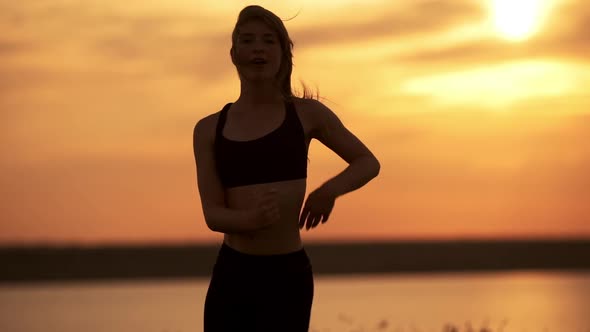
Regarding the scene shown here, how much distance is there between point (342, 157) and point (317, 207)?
615 mm

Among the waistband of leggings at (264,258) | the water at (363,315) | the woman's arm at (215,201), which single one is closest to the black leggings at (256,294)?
the waistband of leggings at (264,258)

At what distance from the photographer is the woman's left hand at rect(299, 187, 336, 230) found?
20.5 ft

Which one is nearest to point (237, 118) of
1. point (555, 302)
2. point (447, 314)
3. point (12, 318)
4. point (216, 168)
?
point (216, 168)

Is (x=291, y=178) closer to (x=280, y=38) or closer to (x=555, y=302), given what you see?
(x=280, y=38)

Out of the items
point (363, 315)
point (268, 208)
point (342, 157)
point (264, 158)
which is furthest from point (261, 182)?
point (363, 315)

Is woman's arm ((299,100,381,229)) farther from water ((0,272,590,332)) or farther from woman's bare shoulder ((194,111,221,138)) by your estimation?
water ((0,272,590,332))

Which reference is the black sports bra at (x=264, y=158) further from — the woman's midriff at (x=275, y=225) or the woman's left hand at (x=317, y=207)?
the woman's left hand at (x=317, y=207)

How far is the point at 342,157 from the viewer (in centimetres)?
679

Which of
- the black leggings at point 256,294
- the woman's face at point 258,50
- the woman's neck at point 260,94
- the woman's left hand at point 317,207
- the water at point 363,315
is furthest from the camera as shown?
the water at point 363,315

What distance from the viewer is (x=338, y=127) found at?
6.79 metres

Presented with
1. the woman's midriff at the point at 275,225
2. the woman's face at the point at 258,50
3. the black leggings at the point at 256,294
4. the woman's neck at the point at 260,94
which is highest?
the woman's face at the point at 258,50

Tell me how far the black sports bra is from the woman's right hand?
0.30m

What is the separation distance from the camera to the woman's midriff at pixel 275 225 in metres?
6.57

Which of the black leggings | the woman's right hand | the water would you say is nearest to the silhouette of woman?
the black leggings
